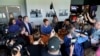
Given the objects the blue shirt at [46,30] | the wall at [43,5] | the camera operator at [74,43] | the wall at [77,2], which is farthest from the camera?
the wall at [77,2]

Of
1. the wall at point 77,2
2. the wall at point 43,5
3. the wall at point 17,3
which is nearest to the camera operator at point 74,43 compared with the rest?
the wall at point 43,5

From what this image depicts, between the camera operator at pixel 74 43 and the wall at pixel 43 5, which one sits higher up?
the wall at pixel 43 5

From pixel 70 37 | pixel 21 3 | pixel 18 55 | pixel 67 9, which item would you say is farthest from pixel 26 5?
pixel 18 55

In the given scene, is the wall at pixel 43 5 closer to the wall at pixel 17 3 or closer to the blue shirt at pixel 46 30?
the wall at pixel 17 3

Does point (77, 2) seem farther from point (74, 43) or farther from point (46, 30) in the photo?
point (74, 43)

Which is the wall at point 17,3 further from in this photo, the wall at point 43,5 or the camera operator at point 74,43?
the camera operator at point 74,43

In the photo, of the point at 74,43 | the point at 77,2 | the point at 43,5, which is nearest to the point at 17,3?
the point at 43,5

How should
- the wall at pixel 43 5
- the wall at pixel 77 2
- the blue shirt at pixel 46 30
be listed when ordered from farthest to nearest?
the wall at pixel 77 2, the wall at pixel 43 5, the blue shirt at pixel 46 30

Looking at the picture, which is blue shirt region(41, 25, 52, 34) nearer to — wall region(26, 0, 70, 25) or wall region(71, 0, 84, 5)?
wall region(26, 0, 70, 25)

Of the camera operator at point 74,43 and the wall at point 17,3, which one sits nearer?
the camera operator at point 74,43

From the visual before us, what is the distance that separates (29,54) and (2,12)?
4998 millimetres

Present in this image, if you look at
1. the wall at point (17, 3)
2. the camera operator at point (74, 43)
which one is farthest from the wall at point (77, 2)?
the camera operator at point (74, 43)

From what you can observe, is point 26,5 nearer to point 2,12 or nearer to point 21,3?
point 21,3

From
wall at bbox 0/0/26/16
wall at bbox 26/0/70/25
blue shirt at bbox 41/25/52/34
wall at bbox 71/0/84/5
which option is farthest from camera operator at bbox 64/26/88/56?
wall at bbox 71/0/84/5
